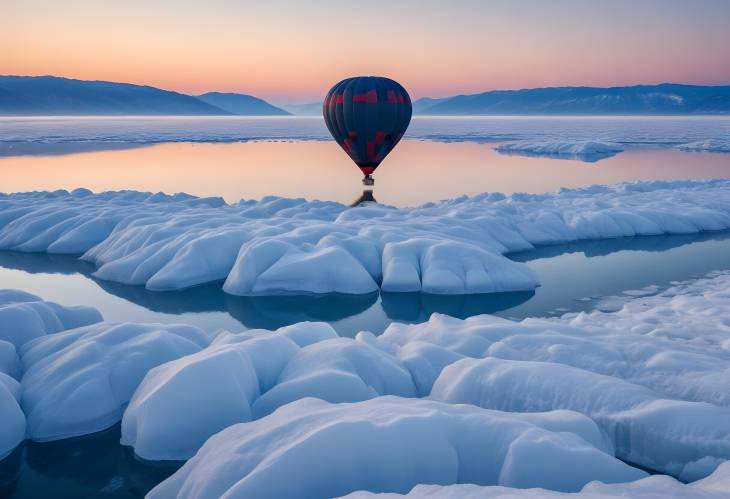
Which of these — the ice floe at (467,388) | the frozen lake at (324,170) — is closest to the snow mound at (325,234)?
the ice floe at (467,388)

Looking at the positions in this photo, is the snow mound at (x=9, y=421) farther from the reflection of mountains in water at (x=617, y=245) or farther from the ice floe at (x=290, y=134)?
the ice floe at (x=290, y=134)

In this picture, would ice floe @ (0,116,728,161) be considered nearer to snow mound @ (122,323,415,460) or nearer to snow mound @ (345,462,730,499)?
snow mound @ (122,323,415,460)

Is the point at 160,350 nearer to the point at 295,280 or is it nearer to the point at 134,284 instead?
the point at 295,280

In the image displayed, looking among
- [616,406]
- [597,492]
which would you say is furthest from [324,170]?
[597,492]

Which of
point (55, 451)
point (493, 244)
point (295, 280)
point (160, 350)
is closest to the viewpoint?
point (55, 451)

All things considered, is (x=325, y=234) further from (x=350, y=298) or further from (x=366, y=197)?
(x=366, y=197)

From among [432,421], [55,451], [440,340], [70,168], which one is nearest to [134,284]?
[55,451]
